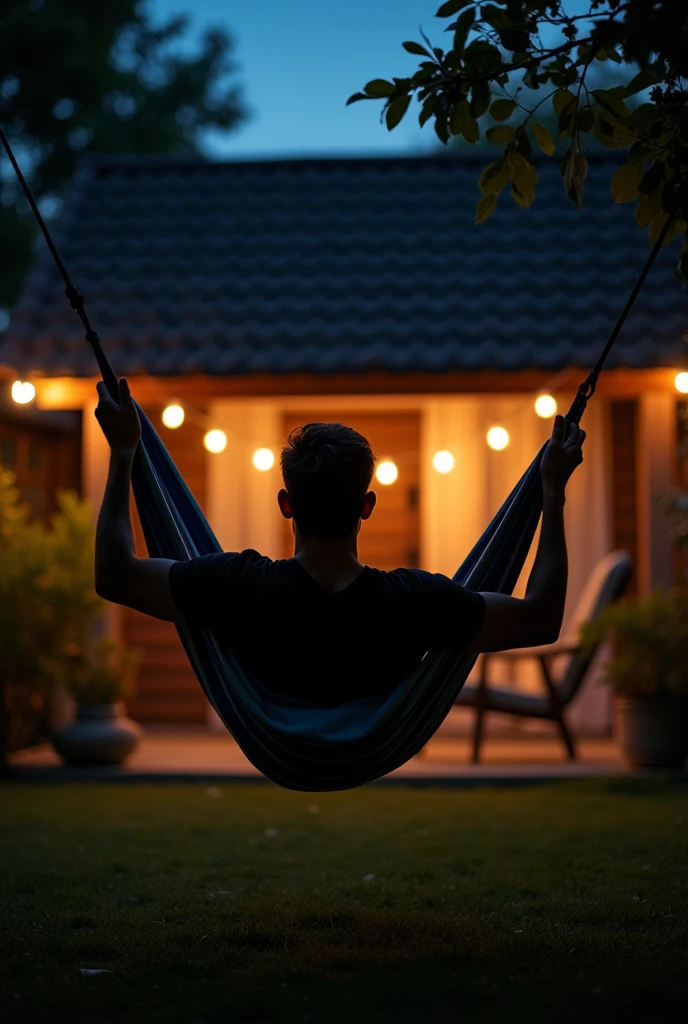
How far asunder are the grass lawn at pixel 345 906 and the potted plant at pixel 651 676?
1.49ft

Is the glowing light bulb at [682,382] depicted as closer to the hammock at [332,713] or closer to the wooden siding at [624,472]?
the hammock at [332,713]

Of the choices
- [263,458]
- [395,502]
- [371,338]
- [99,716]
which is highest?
[371,338]

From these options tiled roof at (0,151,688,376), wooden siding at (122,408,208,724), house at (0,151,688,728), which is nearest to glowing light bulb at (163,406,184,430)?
house at (0,151,688,728)

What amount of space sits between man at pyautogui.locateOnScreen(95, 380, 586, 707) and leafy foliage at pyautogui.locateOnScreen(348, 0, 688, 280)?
0.77m

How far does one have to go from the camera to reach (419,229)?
A: 776 centimetres

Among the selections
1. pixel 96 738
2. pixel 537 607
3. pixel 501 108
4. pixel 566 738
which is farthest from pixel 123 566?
pixel 566 738

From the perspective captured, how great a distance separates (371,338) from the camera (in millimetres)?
6742

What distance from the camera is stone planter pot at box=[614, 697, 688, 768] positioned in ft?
19.3

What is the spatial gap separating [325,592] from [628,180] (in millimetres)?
1216

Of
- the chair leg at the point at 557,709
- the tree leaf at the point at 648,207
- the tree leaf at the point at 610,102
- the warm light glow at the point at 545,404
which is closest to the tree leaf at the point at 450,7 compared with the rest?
the tree leaf at the point at 610,102

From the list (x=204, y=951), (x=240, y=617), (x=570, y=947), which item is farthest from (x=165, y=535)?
(x=570, y=947)

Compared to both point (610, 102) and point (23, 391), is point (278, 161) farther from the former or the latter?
point (610, 102)

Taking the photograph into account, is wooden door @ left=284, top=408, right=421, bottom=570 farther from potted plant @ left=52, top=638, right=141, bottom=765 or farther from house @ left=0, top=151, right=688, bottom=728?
potted plant @ left=52, top=638, right=141, bottom=765

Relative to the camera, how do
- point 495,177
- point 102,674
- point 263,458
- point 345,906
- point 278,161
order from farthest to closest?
1. point 278,161
2. point 263,458
3. point 102,674
4. point 345,906
5. point 495,177
